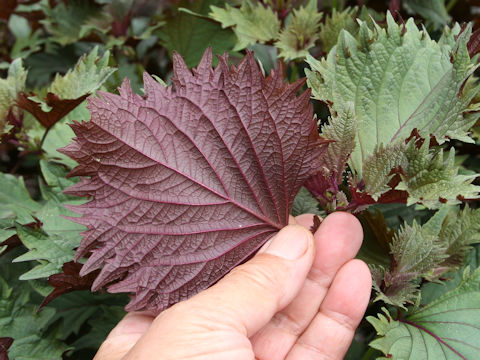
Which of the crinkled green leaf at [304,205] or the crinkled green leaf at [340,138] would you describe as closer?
the crinkled green leaf at [340,138]

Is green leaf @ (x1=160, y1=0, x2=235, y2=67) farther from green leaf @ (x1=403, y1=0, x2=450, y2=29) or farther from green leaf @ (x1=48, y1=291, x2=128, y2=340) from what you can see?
green leaf @ (x1=48, y1=291, x2=128, y2=340)

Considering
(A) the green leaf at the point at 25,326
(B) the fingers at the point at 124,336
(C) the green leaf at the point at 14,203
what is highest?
(B) the fingers at the point at 124,336

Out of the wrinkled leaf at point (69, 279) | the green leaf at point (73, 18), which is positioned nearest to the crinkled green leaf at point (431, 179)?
the wrinkled leaf at point (69, 279)

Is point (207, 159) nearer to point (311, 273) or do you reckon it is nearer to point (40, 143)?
point (311, 273)

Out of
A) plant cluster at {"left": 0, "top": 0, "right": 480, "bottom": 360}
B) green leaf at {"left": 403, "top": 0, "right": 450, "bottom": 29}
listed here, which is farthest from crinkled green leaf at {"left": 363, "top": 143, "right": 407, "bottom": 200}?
green leaf at {"left": 403, "top": 0, "right": 450, "bottom": 29}

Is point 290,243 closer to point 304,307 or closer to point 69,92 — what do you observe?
point 304,307

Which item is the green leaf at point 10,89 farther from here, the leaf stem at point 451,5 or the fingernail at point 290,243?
the leaf stem at point 451,5
